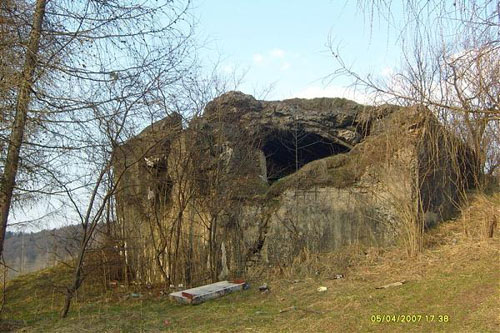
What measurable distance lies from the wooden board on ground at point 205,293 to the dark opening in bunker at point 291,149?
4.15 m

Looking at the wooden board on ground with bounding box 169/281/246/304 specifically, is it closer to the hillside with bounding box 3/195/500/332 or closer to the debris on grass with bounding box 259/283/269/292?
the hillside with bounding box 3/195/500/332

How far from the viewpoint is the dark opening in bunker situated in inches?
484

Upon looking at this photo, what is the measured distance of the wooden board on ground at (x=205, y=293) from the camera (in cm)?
790

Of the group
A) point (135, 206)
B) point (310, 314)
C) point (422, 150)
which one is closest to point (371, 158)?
point (422, 150)

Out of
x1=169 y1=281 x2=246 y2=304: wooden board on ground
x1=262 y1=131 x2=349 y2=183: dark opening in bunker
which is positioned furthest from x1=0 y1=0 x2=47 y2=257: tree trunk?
x1=262 y1=131 x2=349 y2=183: dark opening in bunker

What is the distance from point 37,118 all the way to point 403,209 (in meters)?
6.63

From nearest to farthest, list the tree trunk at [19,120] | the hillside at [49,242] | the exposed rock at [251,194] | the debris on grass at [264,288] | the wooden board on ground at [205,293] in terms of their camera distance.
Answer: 1. the tree trunk at [19,120]
2. the wooden board on ground at [205,293]
3. the debris on grass at [264,288]
4. the hillside at [49,242]
5. the exposed rock at [251,194]

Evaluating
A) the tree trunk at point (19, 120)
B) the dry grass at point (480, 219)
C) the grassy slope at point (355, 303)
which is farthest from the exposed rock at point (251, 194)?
the tree trunk at point (19, 120)

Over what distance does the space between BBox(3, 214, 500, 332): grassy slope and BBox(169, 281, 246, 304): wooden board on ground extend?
0.61 feet

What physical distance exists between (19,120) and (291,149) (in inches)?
324

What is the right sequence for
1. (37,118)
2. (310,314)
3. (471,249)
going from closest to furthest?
(37,118) → (310,314) → (471,249)

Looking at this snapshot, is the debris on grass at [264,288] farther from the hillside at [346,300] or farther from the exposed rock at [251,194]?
the exposed rock at [251,194]

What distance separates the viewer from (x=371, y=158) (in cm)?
959

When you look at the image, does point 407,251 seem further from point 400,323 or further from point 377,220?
point 400,323
